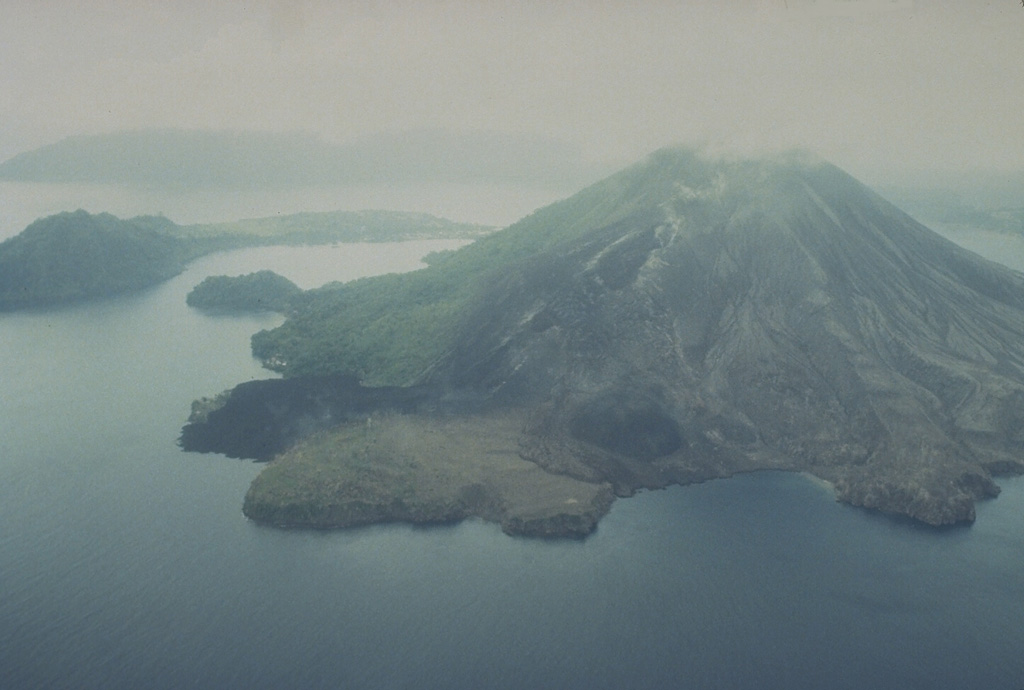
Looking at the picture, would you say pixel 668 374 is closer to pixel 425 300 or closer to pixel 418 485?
pixel 418 485

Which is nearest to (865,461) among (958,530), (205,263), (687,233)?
(958,530)

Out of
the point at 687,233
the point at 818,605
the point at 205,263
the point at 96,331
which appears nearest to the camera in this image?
the point at 818,605

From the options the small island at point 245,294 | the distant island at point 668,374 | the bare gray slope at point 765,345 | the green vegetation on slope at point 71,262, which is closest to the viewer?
the distant island at point 668,374

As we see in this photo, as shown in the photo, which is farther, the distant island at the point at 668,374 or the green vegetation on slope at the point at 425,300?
the green vegetation on slope at the point at 425,300

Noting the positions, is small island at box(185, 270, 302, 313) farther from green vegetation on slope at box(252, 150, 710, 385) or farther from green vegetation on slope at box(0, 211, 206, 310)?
green vegetation on slope at box(0, 211, 206, 310)

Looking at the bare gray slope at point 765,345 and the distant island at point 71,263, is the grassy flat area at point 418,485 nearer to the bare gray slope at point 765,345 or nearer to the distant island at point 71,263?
the bare gray slope at point 765,345

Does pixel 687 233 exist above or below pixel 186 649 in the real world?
above

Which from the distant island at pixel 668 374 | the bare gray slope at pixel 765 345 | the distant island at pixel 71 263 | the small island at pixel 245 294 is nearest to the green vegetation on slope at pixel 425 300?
the distant island at pixel 668 374

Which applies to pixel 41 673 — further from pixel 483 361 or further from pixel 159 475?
pixel 483 361
